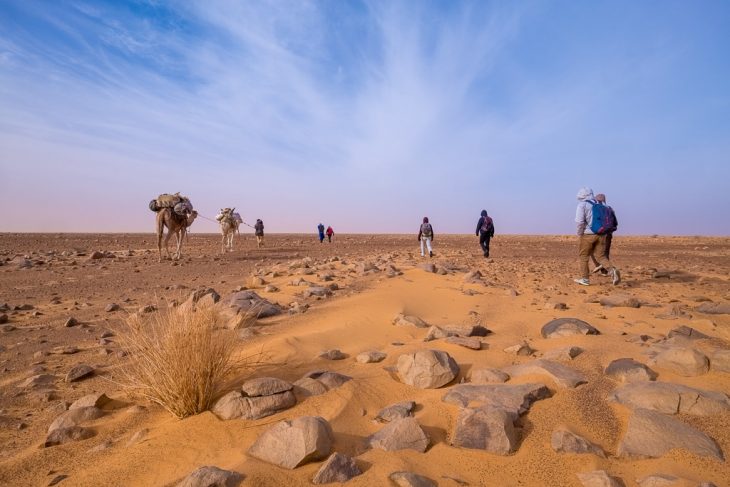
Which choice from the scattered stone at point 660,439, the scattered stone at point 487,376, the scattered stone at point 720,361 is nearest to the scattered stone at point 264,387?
the scattered stone at point 487,376

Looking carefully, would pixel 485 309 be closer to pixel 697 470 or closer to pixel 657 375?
pixel 657 375

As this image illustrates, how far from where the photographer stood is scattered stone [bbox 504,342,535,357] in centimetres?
491

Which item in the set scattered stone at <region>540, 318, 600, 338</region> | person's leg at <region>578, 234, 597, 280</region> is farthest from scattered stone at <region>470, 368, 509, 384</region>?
person's leg at <region>578, 234, 597, 280</region>

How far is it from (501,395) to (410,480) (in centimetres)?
135

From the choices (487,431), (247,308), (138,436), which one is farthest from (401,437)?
(247,308)

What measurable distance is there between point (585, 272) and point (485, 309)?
4.09m

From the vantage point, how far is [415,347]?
520cm

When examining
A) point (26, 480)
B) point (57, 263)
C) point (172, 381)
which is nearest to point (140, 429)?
point (172, 381)

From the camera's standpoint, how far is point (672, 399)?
3.29 metres

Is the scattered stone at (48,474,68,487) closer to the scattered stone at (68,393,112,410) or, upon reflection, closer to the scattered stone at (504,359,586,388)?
the scattered stone at (68,393,112,410)

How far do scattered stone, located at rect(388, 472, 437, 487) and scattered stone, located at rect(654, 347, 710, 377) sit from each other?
3.02 meters

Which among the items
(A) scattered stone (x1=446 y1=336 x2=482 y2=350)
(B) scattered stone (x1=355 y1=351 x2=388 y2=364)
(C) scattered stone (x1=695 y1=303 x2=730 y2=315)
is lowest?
(B) scattered stone (x1=355 y1=351 x2=388 y2=364)

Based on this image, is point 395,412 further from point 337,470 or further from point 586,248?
point 586,248

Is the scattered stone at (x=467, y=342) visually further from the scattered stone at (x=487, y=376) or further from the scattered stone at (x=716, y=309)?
the scattered stone at (x=716, y=309)
